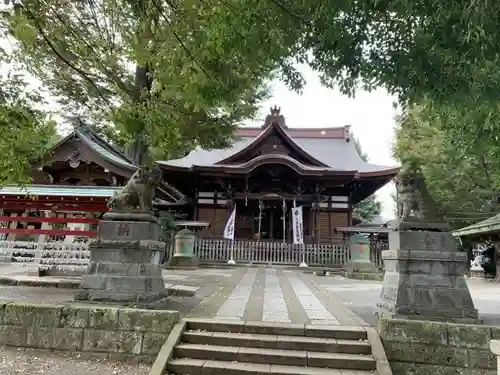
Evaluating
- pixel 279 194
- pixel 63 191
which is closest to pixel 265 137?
pixel 279 194

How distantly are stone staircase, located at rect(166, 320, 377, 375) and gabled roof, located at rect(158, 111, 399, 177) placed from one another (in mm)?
12792

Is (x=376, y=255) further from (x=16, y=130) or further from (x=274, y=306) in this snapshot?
(x=16, y=130)

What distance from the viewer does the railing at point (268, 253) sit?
53.9ft

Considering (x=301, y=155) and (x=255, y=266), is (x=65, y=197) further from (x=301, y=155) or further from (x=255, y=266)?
(x=301, y=155)

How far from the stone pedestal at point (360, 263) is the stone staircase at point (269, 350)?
32.0 feet

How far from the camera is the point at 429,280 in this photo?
5293 mm

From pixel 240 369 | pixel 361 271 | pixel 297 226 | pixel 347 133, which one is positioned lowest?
pixel 240 369

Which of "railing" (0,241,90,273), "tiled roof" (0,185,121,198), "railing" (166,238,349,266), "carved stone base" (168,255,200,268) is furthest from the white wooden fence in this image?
"railing" (0,241,90,273)

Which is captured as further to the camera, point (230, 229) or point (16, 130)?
point (230, 229)

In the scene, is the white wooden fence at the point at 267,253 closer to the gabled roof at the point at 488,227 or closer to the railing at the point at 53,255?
the gabled roof at the point at 488,227

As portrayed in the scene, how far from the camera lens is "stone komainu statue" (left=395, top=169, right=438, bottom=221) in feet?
18.4

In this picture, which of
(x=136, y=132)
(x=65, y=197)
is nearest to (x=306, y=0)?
(x=136, y=132)

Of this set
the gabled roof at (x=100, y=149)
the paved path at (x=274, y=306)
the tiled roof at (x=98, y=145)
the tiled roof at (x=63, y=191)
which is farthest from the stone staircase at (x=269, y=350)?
the tiled roof at (x=98, y=145)

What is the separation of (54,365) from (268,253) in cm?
1250
